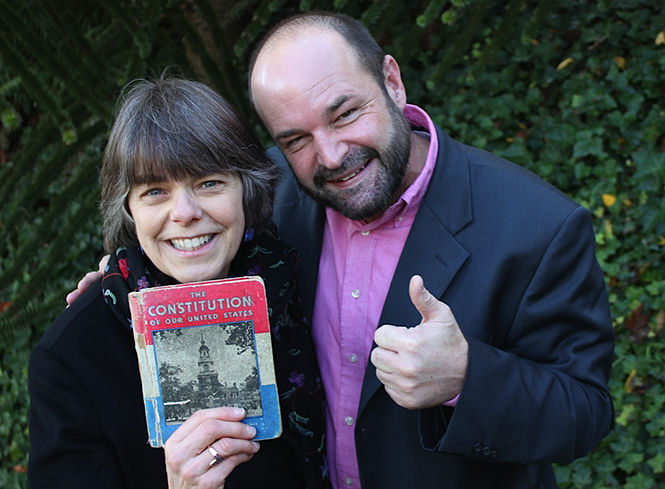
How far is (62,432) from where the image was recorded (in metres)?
1.87

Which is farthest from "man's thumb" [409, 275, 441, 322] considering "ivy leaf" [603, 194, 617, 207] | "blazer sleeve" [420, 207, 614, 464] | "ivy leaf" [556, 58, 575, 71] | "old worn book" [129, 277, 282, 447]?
"ivy leaf" [556, 58, 575, 71]

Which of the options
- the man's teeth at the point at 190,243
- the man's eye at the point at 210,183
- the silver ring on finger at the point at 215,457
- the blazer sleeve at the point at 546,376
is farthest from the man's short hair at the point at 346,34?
the silver ring on finger at the point at 215,457

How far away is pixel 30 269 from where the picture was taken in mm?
4410

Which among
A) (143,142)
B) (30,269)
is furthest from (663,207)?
(30,269)

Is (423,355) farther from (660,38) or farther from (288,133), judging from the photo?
(660,38)

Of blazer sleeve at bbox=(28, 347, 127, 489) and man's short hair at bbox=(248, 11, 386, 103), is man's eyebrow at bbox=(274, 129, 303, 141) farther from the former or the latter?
blazer sleeve at bbox=(28, 347, 127, 489)

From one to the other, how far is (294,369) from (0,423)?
10.8 feet

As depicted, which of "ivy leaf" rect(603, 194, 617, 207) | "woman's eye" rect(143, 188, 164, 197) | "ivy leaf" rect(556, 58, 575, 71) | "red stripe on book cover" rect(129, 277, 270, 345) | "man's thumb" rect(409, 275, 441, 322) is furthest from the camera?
"ivy leaf" rect(556, 58, 575, 71)

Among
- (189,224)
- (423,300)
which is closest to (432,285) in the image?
(423,300)

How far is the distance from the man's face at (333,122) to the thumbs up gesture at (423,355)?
622 millimetres

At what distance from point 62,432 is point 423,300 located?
48.2 inches

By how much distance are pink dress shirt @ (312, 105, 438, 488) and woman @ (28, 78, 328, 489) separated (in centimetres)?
14

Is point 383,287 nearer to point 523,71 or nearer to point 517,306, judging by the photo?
point 517,306

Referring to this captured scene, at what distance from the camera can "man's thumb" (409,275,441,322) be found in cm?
164
